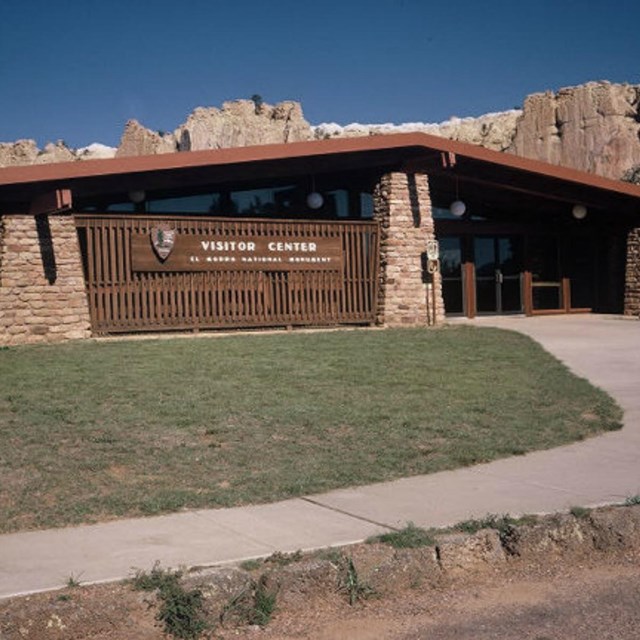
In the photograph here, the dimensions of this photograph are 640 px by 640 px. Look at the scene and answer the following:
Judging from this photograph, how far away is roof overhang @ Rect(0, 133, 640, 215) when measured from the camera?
1502 centimetres

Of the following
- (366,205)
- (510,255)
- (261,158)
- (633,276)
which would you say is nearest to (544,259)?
(510,255)

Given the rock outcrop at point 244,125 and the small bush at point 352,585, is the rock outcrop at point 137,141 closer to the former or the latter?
the rock outcrop at point 244,125

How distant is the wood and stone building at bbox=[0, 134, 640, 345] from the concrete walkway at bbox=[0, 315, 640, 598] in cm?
981

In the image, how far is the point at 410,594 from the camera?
14.9ft

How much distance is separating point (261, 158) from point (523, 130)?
68392 mm

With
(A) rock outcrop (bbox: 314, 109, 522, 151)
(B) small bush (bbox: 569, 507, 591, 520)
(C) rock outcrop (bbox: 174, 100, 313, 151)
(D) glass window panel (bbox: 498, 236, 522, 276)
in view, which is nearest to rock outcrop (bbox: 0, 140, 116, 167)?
(C) rock outcrop (bbox: 174, 100, 313, 151)

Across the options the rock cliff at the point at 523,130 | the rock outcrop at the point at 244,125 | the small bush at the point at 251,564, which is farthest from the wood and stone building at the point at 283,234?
the rock outcrop at the point at 244,125

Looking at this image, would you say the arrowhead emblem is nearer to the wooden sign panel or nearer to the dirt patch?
the wooden sign panel

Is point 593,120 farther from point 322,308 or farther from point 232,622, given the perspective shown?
point 232,622

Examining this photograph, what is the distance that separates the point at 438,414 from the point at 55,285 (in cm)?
904

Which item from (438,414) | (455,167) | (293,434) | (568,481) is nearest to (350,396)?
(438,414)

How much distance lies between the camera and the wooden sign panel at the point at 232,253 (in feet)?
53.2

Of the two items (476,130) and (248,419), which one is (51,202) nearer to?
(248,419)

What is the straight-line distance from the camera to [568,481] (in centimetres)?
650
